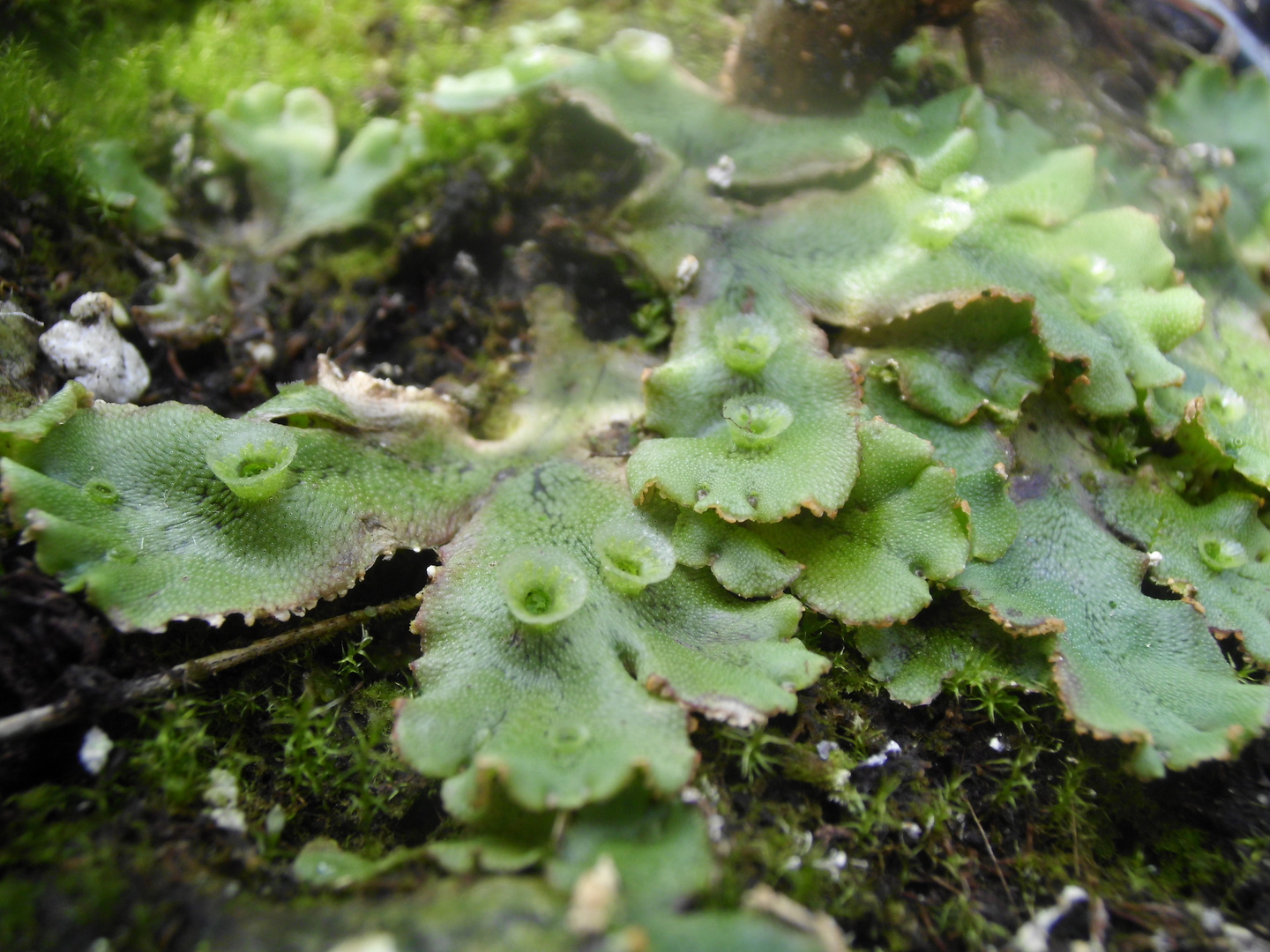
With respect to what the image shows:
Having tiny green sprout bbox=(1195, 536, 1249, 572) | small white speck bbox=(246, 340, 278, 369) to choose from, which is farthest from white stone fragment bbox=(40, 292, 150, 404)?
tiny green sprout bbox=(1195, 536, 1249, 572)

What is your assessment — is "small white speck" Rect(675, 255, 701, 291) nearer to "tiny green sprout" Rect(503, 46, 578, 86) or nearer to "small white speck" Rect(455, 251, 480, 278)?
"small white speck" Rect(455, 251, 480, 278)

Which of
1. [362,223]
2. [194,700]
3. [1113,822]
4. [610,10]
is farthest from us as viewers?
[610,10]

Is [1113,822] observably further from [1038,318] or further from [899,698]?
[1038,318]

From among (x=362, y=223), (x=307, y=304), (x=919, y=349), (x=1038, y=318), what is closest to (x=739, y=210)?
(x=919, y=349)

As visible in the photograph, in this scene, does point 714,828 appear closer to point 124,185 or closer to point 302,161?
point 302,161

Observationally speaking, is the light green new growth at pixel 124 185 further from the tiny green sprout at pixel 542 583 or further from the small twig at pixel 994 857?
the small twig at pixel 994 857

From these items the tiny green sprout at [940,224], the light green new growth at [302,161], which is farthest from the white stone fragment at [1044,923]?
the light green new growth at [302,161]
